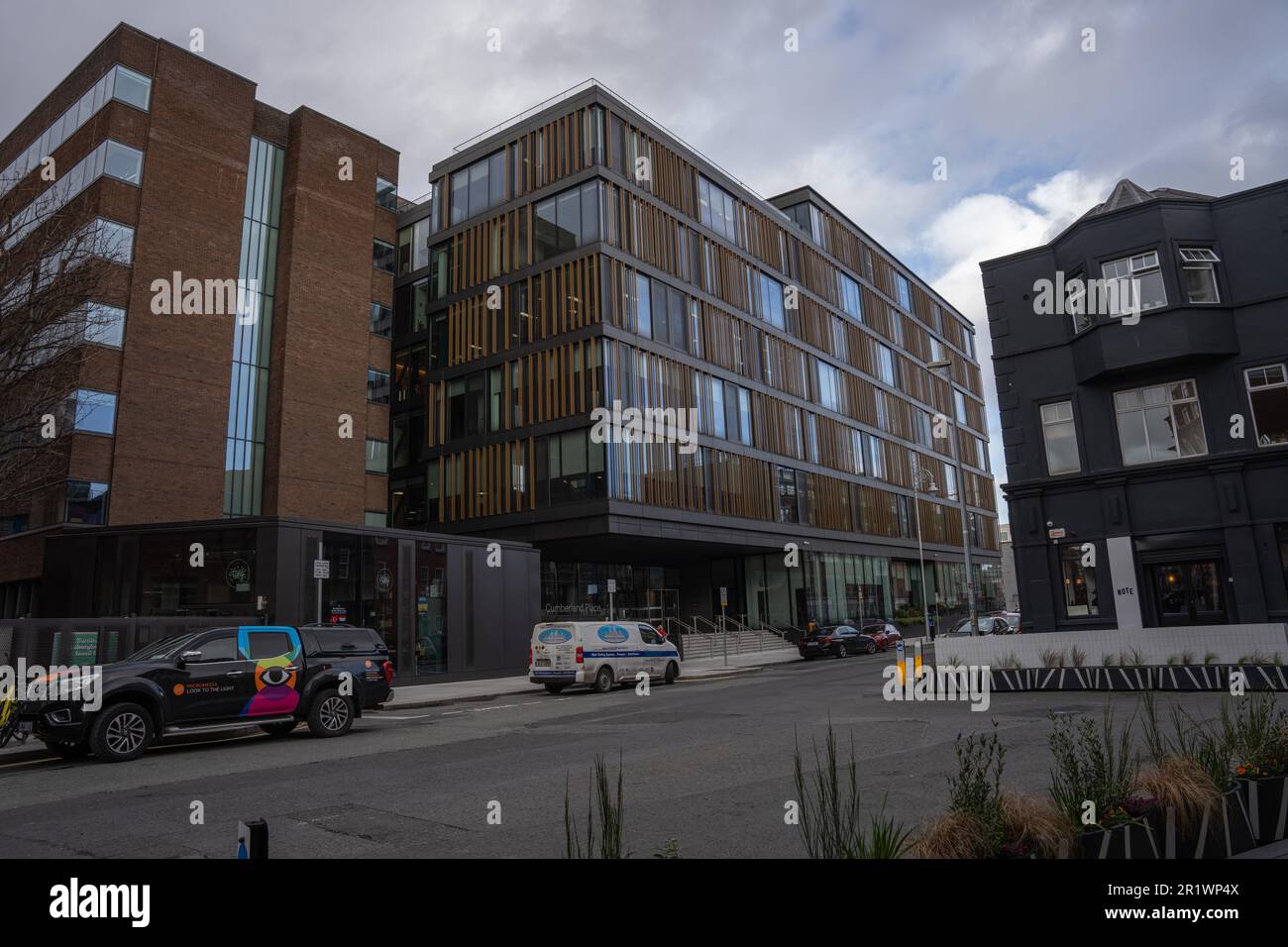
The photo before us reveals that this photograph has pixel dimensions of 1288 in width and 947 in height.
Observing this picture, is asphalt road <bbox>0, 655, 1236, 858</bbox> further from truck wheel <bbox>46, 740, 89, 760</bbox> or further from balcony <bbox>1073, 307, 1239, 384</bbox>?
balcony <bbox>1073, 307, 1239, 384</bbox>

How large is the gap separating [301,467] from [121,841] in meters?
29.5

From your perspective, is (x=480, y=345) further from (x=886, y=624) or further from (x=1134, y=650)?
(x=1134, y=650)

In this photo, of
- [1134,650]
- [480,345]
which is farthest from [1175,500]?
[480,345]

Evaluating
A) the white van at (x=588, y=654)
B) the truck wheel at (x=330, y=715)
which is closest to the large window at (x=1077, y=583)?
the white van at (x=588, y=654)

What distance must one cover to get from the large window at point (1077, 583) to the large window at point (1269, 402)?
486 centimetres

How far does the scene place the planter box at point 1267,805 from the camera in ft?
18.4

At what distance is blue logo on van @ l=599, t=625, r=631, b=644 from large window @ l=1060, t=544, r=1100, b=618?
11.9m

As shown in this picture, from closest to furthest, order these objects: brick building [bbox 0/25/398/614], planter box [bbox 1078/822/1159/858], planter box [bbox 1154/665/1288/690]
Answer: planter box [bbox 1078/822/1159/858]
planter box [bbox 1154/665/1288/690]
brick building [bbox 0/25/398/614]

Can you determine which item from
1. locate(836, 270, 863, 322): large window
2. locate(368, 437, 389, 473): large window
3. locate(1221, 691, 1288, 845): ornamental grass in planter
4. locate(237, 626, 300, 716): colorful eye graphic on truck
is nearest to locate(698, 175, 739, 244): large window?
locate(836, 270, 863, 322): large window

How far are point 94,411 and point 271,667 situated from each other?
20102 millimetres

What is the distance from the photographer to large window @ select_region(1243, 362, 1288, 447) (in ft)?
67.6

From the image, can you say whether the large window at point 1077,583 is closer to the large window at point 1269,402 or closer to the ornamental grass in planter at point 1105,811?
Answer: the large window at point 1269,402

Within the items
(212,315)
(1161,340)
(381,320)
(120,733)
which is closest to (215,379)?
(212,315)

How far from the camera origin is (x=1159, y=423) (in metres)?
22.0
